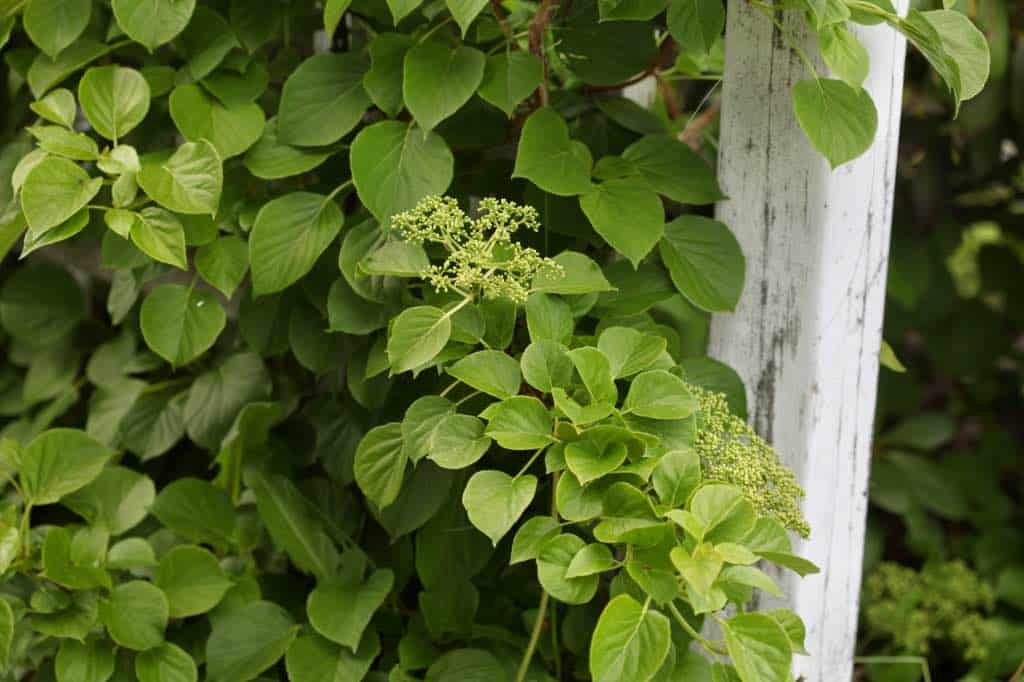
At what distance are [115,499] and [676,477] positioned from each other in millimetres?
674

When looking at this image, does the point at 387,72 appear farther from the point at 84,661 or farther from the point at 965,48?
the point at 84,661

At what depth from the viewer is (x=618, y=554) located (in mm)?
1142

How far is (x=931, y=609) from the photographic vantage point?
5.91 feet

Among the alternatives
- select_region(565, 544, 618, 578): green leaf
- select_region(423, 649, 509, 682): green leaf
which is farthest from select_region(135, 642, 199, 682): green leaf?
select_region(565, 544, 618, 578): green leaf

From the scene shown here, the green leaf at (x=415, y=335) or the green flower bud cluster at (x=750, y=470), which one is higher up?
the green leaf at (x=415, y=335)

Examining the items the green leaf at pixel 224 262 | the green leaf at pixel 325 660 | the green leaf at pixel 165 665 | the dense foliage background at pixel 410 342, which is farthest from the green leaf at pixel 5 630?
the green leaf at pixel 224 262

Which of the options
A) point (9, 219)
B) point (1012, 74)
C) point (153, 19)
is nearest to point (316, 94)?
point (153, 19)

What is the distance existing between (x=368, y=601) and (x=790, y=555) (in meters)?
0.43

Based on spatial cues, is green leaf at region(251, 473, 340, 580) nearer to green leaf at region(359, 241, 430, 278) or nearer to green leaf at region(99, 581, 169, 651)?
green leaf at region(99, 581, 169, 651)

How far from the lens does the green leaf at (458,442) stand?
0.87 metres

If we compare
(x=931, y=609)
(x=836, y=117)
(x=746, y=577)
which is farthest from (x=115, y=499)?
(x=931, y=609)

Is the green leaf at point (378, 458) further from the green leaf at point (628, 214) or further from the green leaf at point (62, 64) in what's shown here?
the green leaf at point (62, 64)

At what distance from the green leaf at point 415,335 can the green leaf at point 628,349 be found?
13 cm

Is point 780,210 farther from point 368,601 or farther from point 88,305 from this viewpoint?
point 88,305
